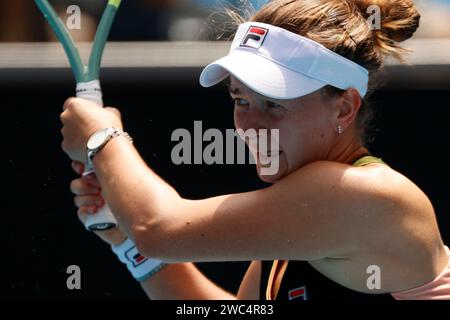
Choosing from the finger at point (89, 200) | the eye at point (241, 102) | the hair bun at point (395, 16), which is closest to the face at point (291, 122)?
the eye at point (241, 102)

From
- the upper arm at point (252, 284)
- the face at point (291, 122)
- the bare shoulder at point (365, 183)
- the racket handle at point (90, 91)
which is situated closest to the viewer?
the bare shoulder at point (365, 183)

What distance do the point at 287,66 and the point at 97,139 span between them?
47cm

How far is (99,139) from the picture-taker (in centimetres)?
211

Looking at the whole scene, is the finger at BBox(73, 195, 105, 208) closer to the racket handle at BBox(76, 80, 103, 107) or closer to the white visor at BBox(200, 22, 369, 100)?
the racket handle at BBox(76, 80, 103, 107)

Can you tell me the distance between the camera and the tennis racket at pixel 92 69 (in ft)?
7.56

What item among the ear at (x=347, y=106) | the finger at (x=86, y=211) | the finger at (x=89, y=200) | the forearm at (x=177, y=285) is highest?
the ear at (x=347, y=106)

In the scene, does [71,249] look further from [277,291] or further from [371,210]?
[371,210]

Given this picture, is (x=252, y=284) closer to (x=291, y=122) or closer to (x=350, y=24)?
(x=291, y=122)

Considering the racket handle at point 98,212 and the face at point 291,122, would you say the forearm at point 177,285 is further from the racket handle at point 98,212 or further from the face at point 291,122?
the face at point 291,122

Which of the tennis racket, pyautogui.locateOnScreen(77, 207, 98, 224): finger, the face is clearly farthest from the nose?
pyautogui.locateOnScreen(77, 207, 98, 224): finger

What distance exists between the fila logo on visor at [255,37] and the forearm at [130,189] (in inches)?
14.1

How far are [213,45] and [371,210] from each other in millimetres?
1372

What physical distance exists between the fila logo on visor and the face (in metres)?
0.08
